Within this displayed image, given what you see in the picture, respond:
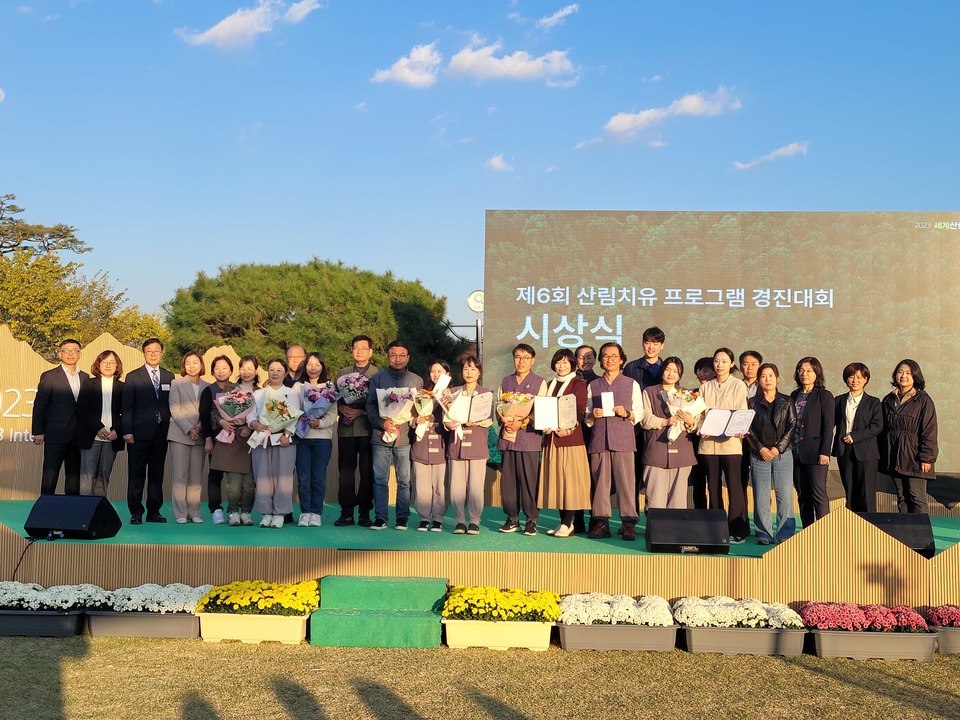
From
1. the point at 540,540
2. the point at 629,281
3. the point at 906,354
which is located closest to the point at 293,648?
the point at 540,540

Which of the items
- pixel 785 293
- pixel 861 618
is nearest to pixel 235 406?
pixel 861 618

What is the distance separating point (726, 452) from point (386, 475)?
2.13m

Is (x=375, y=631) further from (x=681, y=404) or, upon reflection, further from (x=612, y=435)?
(x=681, y=404)

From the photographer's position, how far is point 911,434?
6211mm

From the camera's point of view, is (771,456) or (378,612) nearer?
(378,612)

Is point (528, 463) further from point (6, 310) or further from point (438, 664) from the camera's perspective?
point (6, 310)

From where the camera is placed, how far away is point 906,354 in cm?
1102

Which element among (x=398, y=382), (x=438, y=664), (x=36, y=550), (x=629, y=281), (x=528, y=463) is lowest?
(x=438, y=664)

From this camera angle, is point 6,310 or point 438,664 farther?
point 6,310

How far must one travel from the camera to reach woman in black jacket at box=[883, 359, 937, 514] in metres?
6.20

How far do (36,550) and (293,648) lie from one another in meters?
1.66

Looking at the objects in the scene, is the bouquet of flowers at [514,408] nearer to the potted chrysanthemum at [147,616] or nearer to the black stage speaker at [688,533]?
the black stage speaker at [688,533]

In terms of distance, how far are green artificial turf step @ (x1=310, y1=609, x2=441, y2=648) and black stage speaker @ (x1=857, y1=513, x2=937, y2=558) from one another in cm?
250

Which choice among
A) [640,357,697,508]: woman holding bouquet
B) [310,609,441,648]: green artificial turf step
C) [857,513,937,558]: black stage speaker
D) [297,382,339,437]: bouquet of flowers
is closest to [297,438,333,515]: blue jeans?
[297,382,339,437]: bouquet of flowers
